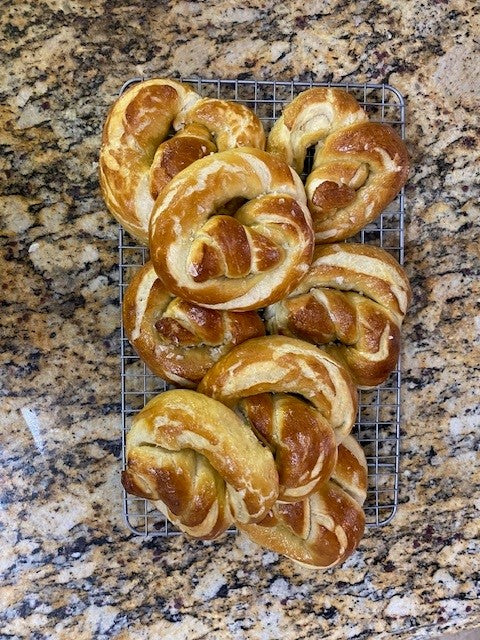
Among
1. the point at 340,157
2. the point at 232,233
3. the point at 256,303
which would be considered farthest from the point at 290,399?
the point at 340,157

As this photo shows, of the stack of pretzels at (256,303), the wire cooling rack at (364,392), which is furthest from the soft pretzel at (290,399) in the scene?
the wire cooling rack at (364,392)

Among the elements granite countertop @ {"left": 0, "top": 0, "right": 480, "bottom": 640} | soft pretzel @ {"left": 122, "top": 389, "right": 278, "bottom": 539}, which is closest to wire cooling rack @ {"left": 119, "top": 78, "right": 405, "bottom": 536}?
granite countertop @ {"left": 0, "top": 0, "right": 480, "bottom": 640}

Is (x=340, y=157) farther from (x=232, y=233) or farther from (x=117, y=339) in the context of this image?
(x=117, y=339)

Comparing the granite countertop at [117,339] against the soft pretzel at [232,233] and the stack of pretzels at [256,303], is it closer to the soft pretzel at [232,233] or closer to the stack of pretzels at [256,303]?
the stack of pretzels at [256,303]

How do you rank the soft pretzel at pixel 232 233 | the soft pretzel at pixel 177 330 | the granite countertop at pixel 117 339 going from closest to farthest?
the soft pretzel at pixel 232 233 < the soft pretzel at pixel 177 330 < the granite countertop at pixel 117 339

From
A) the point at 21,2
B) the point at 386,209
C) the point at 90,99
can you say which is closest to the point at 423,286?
the point at 386,209

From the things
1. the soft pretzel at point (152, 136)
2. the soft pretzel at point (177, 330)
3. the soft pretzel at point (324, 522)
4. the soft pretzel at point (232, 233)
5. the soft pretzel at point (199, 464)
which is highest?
the soft pretzel at point (152, 136)

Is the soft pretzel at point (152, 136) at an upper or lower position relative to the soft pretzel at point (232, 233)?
upper

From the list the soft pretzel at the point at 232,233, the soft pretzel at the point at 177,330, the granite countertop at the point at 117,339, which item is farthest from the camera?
the granite countertop at the point at 117,339
